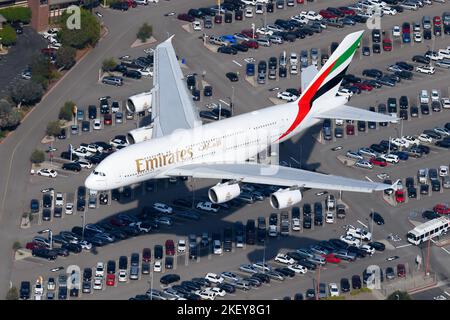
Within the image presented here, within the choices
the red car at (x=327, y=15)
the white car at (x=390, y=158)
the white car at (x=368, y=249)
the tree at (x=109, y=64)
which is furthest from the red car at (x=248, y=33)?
the white car at (x=368, y=249)

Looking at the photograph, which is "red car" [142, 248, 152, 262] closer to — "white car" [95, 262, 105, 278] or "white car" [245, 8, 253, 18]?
"white car" [95, 262, 105, 278]

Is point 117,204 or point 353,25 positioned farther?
point 353,25

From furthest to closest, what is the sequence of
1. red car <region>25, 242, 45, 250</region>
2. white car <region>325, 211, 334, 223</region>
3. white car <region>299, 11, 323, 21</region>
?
1. white car <region>299, 11, 323, 21</region>
2. white car <region>325, 211, 334, 223</region>
3. red car <region>25, 242, 45, 250</region>

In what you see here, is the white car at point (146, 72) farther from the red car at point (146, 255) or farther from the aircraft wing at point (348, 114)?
the red car at point (146, 255)

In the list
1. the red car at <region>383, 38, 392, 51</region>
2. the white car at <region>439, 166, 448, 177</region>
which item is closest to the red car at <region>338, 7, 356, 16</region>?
the red car at <region>383, 38, 392, 51</region>

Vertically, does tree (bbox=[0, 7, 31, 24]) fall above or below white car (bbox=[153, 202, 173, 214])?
above

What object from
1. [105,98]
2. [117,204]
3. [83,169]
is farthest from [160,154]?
[105,98]

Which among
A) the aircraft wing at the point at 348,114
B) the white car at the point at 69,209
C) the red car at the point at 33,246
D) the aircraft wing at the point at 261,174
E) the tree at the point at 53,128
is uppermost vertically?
the aircraft wing at the point at 348,114

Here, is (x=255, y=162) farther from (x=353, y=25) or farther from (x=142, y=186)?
(x=353, y=25)
